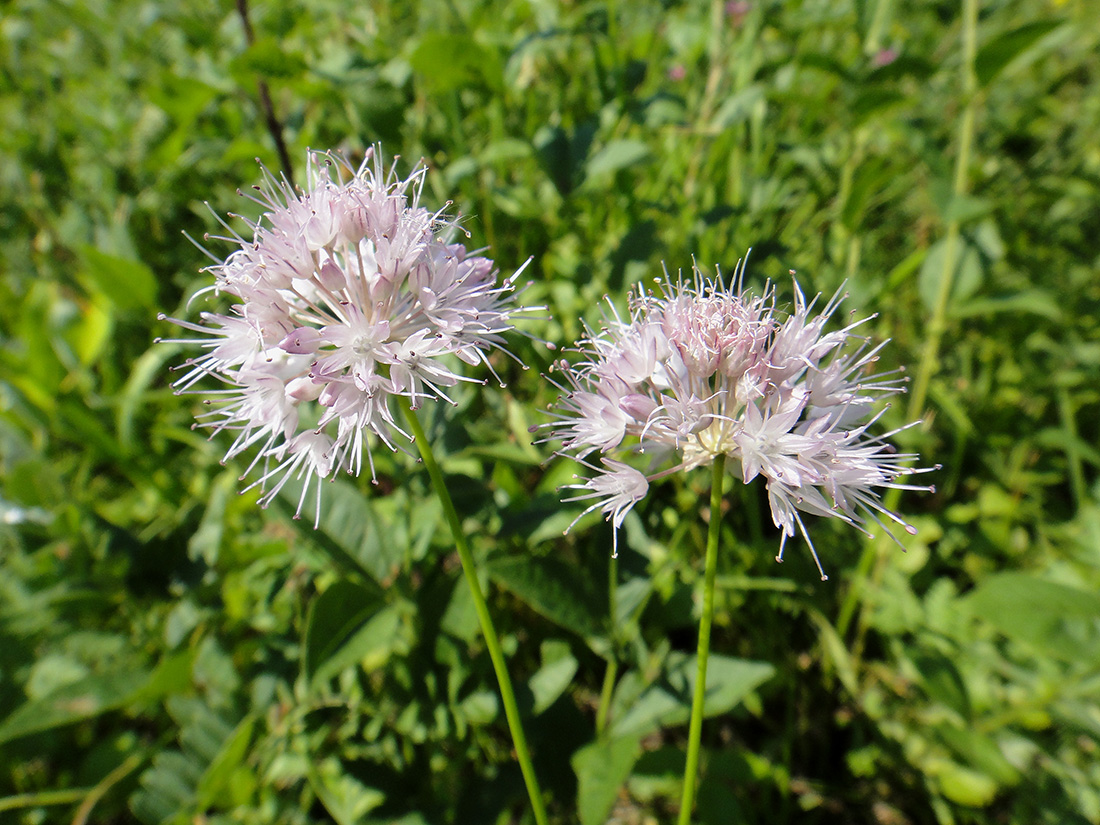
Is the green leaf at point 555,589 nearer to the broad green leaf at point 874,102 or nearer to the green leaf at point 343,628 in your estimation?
the green leaf at point 343,628

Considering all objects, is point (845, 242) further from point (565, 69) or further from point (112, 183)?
point (112, 183)

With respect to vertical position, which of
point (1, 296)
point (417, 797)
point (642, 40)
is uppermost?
point (642, 40)

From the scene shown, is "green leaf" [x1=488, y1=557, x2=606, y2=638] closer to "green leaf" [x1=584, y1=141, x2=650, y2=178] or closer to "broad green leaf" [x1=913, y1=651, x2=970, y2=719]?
"broad green leaf" [x1=913, y1=651, x2=970, y2=719]

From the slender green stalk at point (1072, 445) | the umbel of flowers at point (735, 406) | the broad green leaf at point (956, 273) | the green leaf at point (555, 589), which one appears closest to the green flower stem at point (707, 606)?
the umbel of flowers at point (735, 406)

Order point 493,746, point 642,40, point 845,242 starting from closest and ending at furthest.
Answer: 1. point 493,746
2. point 845,242
3. point 642,40

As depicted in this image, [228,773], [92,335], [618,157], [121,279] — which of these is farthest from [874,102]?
[92,335]

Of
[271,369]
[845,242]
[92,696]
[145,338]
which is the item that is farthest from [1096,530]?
[145,338]

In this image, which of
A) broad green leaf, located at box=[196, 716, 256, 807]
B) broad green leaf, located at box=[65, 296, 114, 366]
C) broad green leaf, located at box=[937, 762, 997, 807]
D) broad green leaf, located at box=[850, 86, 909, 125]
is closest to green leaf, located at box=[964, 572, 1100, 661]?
broad green leaf, located at box=[937, 762, 997, 807]
